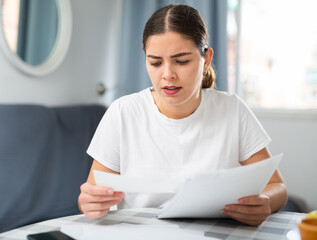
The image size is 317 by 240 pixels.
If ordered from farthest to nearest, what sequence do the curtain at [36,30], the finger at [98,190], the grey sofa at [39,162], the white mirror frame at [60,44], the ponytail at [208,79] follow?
the white mirror frame at [60,44] → the curtain at [36,30] → the grey sofa at [39,162] → the ponytail at [208,79] → the finger at [98,190]

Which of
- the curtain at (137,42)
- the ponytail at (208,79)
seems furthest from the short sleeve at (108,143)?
the curtain at (137,42)

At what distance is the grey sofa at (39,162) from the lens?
1.91 m

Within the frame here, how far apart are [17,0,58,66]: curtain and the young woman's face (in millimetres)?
1398

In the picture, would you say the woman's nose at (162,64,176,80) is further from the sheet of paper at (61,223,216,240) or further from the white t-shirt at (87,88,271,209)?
the sheet of paper at (61,223,216,240)

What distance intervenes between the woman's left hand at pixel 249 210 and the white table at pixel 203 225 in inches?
0.7

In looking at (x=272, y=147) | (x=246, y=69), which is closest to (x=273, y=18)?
(x=246, y=69)

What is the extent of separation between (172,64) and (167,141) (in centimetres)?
26

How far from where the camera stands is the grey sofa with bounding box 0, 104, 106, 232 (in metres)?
1.91

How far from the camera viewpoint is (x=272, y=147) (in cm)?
257

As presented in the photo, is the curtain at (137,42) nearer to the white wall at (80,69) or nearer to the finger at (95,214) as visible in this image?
the white wall at (80,69)

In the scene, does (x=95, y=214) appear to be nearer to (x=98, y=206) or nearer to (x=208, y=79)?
(x=98, y=206)

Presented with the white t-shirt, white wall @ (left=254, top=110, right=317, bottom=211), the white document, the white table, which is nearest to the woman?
the white t-shirt

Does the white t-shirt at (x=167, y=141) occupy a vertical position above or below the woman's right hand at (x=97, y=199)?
above

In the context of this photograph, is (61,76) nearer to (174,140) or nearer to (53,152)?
(53,152)
